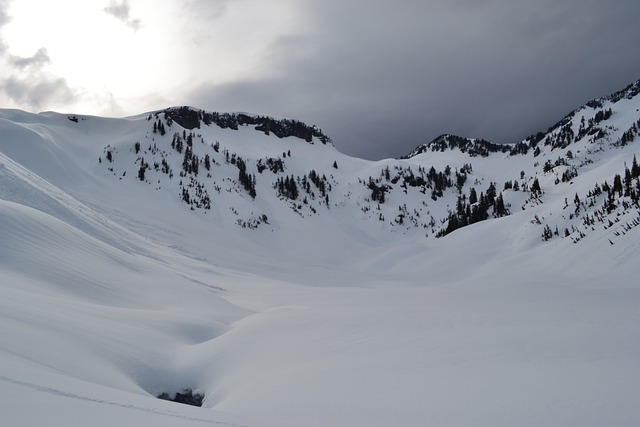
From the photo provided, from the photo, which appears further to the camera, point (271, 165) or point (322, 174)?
point (322, 174)

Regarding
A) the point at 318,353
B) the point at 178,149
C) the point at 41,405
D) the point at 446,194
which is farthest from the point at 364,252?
the point at 41,405

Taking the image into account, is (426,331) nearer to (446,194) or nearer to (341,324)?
(341,324)


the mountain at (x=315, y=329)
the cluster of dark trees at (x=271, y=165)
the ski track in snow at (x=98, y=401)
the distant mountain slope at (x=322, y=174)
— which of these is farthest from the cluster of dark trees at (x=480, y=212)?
the ski track in snow at (x=98, y=401)

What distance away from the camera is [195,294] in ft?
53.5

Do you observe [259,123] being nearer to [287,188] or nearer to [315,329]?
[287,188]

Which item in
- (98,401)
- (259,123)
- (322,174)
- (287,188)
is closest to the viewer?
(98,401)

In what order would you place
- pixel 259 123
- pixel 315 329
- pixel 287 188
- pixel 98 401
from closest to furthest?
pixel 98 401 → pixel 315 329 → pixel 287 188 → pixel 259 123

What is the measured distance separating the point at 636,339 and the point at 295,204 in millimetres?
87500

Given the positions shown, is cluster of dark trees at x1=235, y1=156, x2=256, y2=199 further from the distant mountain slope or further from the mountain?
the mountain

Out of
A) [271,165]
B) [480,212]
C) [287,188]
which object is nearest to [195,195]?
[287,188]

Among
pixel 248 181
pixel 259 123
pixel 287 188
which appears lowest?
pixel 248 181

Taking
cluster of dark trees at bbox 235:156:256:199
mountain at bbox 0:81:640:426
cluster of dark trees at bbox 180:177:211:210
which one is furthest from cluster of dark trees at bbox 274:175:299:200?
mountain at bbox 0:81:640:426

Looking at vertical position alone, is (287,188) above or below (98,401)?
above

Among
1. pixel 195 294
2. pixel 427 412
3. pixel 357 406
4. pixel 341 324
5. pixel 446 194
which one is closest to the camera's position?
pixel 427 412
